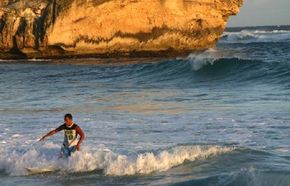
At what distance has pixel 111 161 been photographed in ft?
33.9

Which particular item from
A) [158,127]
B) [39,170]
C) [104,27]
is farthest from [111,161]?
[104,27]

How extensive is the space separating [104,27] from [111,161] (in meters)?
27.2

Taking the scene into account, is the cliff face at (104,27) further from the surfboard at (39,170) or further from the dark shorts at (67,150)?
the surfboard at (39,170)

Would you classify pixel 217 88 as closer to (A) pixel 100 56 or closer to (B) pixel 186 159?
(B) pixel 186 159

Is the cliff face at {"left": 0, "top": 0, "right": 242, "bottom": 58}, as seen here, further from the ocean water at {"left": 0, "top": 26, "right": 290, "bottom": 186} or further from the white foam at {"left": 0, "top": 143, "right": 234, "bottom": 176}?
the white foam at {"left": 0, "top": 143, "right": 234, "bottom": 176}

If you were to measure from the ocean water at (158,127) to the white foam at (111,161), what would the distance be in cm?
2

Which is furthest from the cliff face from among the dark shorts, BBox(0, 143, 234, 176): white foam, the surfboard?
the surfboard

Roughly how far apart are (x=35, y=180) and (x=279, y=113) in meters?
6.41

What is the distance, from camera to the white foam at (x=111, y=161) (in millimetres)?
10078

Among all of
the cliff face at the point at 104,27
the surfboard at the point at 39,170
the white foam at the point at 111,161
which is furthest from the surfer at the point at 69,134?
the cliff face at the point at 104,27

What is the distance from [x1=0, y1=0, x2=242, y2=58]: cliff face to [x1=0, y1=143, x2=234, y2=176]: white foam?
25581 mm

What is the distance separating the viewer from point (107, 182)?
940 cm

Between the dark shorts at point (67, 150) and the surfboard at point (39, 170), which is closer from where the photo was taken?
the surfboard at point (39, 170)

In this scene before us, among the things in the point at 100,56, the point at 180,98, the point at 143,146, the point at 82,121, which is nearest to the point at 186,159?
the point at 143,146
